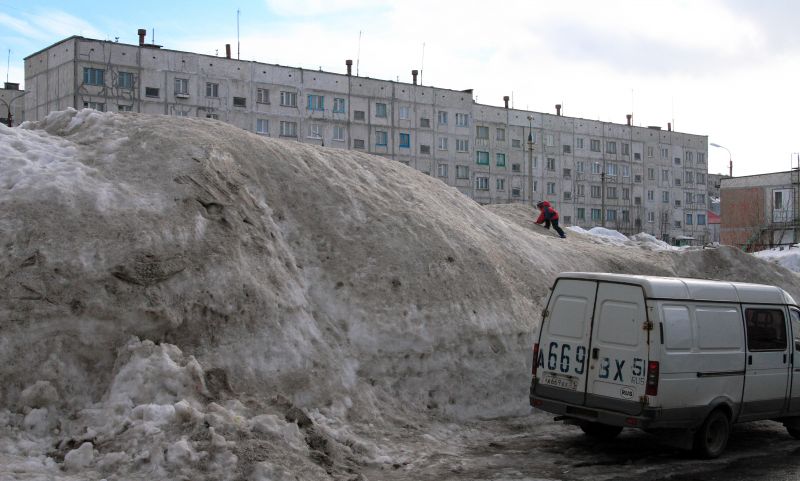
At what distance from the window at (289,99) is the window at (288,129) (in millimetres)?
1436

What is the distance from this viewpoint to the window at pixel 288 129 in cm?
6025

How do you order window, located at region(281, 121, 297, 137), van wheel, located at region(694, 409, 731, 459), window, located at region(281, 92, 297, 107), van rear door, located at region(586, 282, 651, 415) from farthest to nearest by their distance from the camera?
window, located at region(281, 121, 297, 137) → window, located at region(281, 92, 297, 107) → van wheel, located at region(694, 409, 731, 459) → van rear door, located at region(586, 282, 651, 415)

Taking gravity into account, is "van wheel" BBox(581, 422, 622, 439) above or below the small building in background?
below

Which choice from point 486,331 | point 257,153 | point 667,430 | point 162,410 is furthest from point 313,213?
point 667,430

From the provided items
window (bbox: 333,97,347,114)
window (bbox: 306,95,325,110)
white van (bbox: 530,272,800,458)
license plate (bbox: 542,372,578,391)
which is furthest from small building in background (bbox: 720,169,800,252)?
license plate (bbox: 542,372,578,391)

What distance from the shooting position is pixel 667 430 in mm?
10406

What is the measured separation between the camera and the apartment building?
53688 mm

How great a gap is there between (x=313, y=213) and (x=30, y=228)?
5111mm

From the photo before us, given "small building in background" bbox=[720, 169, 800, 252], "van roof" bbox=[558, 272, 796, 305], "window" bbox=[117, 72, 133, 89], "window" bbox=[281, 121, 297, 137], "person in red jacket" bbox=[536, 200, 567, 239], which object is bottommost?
"van roof" bbox=[558, 272, 796, 305]

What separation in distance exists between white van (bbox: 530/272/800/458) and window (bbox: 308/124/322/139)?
52.2m

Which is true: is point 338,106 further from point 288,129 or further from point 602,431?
point 602,431

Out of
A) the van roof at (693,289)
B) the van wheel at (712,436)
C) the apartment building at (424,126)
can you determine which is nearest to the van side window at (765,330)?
the van roof at (693,289)

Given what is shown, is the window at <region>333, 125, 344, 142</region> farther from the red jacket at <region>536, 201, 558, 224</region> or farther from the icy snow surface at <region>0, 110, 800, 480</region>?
the icy snow surface at <region>0, 110, 800, 480</region>

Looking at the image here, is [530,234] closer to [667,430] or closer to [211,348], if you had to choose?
[667,430]
